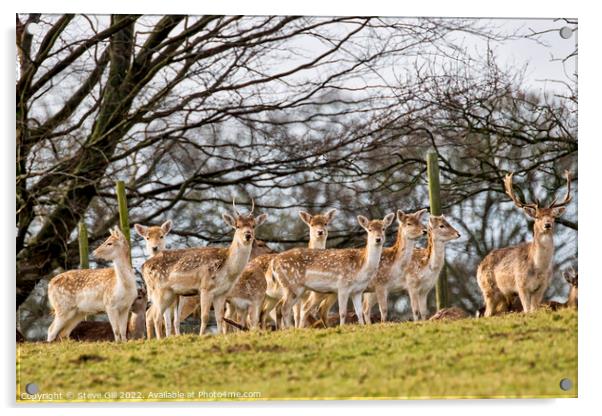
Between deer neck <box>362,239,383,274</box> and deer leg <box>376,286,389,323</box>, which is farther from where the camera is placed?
deer leg <box>376,286,389,323</box>

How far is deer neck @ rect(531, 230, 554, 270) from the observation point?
44.4ft

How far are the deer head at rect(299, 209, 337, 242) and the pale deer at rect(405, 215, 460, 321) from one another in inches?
36.4

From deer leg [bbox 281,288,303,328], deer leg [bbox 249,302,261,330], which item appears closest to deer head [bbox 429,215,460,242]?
deer leg [bbox 281,288,303,328]

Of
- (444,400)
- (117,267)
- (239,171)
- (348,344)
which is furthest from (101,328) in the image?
(444,400)

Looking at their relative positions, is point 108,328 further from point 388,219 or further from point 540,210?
point 540,210

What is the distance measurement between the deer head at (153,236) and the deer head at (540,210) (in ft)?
11.0

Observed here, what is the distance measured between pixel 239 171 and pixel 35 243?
2.21 metres

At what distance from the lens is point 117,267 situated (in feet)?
45.2

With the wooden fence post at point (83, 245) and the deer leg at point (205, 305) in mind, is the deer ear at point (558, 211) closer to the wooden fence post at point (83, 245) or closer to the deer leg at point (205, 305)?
the deer leg at point (205, 305)

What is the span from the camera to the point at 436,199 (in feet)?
46.7

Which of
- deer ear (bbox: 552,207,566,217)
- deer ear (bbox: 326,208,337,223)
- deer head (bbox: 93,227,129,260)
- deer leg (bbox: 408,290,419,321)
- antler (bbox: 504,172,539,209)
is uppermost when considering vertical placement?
antler (bbox: 504,172,539,209)

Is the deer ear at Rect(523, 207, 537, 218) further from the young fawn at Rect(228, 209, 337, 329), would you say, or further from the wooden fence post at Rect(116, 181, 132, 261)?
the wooden fence post at Rect(116, 181, 132, 261)

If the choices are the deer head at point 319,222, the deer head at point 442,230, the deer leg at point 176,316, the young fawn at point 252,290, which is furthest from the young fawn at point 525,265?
the deer leg at point 176,316

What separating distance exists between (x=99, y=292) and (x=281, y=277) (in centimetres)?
174
